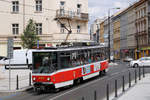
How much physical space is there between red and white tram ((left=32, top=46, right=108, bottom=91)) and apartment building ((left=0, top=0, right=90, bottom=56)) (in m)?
22.6

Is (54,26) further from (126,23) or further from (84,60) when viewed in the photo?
(126,23)

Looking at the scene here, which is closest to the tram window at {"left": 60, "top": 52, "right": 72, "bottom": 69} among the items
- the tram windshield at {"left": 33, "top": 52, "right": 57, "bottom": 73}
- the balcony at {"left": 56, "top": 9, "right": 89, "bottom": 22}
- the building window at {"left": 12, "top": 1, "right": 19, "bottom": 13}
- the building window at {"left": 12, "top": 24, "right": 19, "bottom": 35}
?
the tram windshield at {"left": 33, "top": 52, "right": 57, "bottom": 73}

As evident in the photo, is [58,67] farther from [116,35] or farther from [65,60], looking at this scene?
[116,35]

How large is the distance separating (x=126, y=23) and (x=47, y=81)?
→ 73.1 metres

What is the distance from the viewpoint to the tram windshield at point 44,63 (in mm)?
15109

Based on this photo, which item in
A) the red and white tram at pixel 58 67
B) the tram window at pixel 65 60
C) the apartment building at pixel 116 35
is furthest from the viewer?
the apartment building at pixel 116 35

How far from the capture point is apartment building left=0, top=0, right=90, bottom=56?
40875 mm

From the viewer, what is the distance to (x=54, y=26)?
4184cm

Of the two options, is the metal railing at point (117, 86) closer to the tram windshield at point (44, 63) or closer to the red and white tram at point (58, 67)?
the red and white tram at point (58, 67)

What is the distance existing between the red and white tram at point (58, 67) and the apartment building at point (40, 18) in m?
22.6

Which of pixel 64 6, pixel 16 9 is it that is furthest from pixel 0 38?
pixel 64 6

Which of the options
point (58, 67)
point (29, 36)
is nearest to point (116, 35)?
point (29, 36)

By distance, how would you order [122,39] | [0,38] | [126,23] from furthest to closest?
[122,39]
[126,23]
[0,38]

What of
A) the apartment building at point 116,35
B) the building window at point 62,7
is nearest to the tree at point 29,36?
the building window at point 62,7
